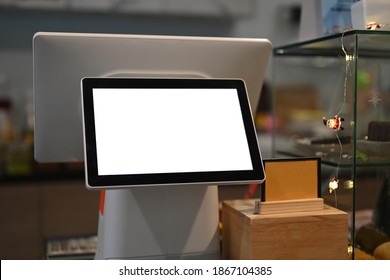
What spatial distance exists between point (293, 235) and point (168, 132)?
34 cm

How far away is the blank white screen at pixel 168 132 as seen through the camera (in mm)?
1023

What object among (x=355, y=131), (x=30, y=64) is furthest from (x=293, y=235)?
(x=30, y=64)

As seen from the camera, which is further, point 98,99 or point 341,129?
point 341,129

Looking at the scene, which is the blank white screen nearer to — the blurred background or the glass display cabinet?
the glass display cabinet

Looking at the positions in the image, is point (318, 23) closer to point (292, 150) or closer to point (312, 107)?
point (292, 150)

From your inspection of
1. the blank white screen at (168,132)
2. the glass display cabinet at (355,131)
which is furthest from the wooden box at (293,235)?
the blank white screen at (168,132)

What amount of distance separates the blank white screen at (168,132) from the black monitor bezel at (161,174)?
1 cm

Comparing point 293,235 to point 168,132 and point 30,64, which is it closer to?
point 168,132

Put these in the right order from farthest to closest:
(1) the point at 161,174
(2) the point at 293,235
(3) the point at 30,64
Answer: (3) the point at 30,64 < (2) the point at 293,235 < (1) the point at 161,174

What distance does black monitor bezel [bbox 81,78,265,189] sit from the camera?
0.98 meters

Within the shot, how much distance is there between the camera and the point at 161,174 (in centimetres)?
102

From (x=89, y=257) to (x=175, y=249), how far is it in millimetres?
409
